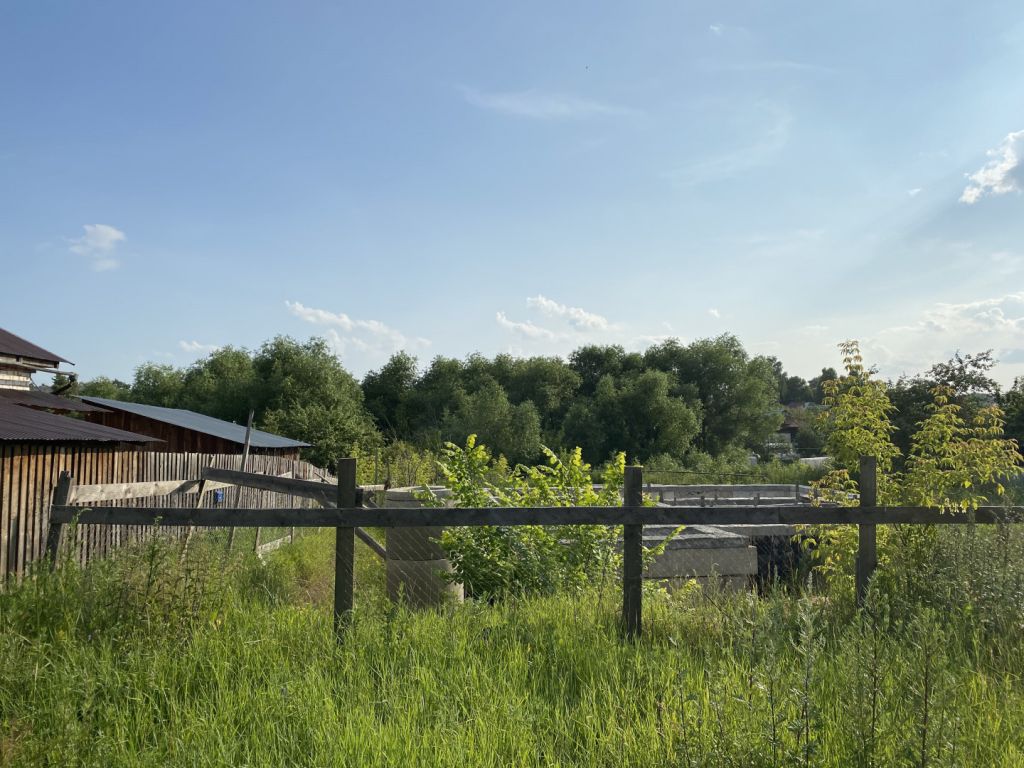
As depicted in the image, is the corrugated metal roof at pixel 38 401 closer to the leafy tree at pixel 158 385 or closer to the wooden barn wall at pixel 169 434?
the wooden barn wall at pixel 169 434

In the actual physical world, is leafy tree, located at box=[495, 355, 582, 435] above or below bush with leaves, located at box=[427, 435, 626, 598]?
above

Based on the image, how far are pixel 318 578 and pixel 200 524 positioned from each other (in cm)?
542

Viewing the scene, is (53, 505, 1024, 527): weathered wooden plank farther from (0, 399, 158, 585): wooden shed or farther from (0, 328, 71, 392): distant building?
(0, 328, 71, 392): distant building

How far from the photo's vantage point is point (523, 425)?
43.6 metres

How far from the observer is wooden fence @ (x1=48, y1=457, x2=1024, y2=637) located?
5504 millimetres

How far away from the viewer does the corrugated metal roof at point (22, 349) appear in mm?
20078

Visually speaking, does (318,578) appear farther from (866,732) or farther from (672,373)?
(672,373)

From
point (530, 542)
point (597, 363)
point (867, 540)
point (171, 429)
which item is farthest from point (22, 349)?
point (597, 363)

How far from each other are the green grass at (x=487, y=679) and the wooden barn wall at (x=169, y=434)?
19072 millimetres

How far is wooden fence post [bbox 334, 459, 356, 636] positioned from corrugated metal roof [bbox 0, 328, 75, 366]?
18.7 meters

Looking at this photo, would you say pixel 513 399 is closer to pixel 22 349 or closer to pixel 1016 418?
pixel 1016 418

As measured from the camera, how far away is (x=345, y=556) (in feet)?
18.3

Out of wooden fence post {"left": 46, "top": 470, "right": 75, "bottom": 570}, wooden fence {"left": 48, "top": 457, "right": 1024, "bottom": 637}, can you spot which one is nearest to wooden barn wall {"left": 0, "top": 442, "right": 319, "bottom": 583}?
wooden fence post {"left": 46, "top": 470, "right": 75, "bottom": 570}

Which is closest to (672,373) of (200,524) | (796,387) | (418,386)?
(418,386)
